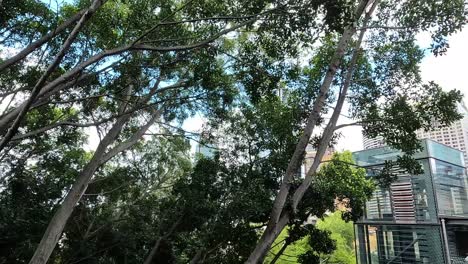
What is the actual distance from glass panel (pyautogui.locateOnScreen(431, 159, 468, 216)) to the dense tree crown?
56.9 inches

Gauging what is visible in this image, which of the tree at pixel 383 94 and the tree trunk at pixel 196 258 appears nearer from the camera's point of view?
the tree at pixel 383 94

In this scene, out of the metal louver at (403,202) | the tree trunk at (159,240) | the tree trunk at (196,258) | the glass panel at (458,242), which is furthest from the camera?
the tree trunk at (159,240)

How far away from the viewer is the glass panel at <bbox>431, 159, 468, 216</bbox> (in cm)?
803

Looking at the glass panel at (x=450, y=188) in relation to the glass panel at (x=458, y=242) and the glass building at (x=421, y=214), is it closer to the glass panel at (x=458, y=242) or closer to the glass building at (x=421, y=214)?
the glass building at (x=421, y=214)

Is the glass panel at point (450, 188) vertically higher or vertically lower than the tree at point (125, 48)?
lower

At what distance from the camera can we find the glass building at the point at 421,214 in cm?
777

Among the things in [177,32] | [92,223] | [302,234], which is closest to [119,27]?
[177,32]

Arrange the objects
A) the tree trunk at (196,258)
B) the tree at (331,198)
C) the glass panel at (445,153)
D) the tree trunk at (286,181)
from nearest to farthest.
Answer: the tree trunk at (286,181), the glass panel at (445,153), the tree at (331,198), the tree trunk at (196,258)

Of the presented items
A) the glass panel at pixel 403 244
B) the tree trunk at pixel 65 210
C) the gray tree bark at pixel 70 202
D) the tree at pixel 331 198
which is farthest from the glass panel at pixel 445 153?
the tree trunk at pixel 65 210

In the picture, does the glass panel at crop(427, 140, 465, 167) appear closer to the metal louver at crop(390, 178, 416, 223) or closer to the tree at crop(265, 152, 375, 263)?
the metal louver at crop(390, 178, 416, 223)

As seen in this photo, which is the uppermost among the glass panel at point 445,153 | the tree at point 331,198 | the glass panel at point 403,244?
the glass panel at point 445,153

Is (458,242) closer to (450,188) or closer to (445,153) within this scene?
(450,188)

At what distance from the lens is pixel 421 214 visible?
812 centimetres

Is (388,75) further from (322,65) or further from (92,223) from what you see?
(92,223)
